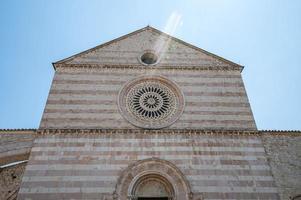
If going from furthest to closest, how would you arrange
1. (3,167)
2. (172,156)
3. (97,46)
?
(97,46) < (3,167) < (172,156)

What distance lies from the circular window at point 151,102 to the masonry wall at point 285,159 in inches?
138

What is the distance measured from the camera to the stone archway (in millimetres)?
9438

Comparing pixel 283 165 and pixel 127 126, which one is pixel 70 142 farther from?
pixel 283 165

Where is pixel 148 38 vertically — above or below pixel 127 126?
above

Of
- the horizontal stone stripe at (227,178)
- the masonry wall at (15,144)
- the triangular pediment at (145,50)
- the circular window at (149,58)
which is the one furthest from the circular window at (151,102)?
the masonry wall at (15,144)

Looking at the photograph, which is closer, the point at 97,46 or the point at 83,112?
the point at 83,112

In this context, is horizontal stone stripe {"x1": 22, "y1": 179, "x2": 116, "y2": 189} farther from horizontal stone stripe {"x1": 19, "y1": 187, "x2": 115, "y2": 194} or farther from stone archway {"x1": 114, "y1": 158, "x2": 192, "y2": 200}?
stone archway {"x1": 114, "y1": 158, "x2": 192, "y2": 200}

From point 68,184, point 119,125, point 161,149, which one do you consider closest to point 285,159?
point 161,149

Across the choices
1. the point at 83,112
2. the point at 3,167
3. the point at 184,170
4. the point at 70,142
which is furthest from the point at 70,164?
the point at 184,170

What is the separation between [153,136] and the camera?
34.7ft

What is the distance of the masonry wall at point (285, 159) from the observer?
9.85m

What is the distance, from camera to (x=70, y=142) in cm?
1033

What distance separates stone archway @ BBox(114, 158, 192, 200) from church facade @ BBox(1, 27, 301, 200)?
32mm

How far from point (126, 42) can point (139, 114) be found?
3.93 metres
